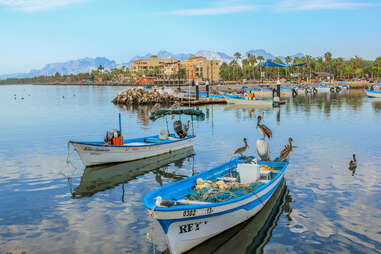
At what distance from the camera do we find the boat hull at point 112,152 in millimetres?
22250

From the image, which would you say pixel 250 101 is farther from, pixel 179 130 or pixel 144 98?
pixel 179 130

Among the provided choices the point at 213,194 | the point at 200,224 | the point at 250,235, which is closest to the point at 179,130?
the point at 213,194

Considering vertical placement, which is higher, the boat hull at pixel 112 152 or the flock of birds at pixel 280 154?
the flock of birds at pixel 280 154

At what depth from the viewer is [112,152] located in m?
23.1

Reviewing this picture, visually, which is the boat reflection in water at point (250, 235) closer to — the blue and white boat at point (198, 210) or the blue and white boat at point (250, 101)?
the blue and white boat at point (198, 210)

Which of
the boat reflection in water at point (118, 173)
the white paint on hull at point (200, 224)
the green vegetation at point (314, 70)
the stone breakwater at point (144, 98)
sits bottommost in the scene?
the boat reflection in water at point (118, 173)

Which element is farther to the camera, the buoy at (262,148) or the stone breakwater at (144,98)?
the stone breakwater at (144,98)

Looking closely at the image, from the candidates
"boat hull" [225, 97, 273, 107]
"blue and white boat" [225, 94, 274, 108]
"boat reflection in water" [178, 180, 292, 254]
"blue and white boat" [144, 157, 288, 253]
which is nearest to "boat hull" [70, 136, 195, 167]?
"blue and white boat" [144, 157, 288, 253]

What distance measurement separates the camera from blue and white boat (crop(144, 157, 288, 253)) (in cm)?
1038

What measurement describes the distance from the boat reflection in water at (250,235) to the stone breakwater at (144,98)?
66.2m

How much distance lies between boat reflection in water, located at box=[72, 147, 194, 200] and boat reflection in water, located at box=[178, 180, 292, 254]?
24.2 ft

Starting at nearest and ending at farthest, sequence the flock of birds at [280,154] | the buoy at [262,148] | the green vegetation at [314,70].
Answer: the flock of birds at [280,154] → the buoy at [262,148] → the green vegetation at [314,70]

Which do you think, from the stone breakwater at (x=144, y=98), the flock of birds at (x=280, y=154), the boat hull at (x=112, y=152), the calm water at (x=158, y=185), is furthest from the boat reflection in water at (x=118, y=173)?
the stone breakwater at (x=144, y=98)

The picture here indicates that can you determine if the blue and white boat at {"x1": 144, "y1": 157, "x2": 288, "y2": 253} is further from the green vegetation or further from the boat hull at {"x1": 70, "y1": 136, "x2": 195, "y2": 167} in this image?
the green vegetation
